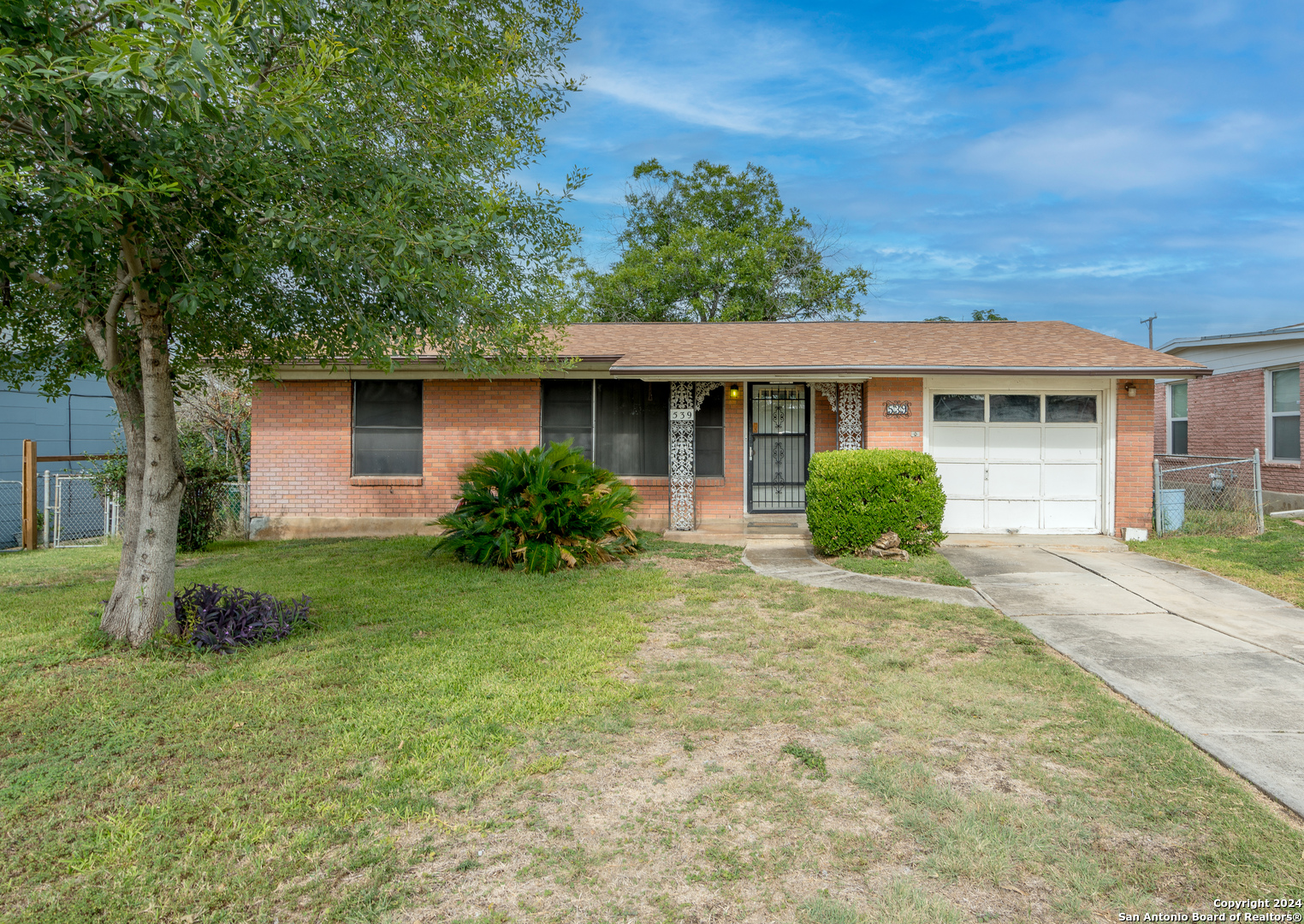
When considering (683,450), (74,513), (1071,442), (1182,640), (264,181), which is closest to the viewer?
(264,181)

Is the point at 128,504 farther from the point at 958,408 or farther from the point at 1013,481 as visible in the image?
the point at 1013,481

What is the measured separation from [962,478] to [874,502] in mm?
2900

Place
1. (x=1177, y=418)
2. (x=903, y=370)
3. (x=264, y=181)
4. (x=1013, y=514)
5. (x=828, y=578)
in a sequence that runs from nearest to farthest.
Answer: (x=264, y=181)
(x=828, y=578)
(x=903, y=370)
(x=1013, y=514)
(x=1177, y=418)

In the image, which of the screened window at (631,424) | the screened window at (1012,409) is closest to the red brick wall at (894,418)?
the screened window at (1012,409)

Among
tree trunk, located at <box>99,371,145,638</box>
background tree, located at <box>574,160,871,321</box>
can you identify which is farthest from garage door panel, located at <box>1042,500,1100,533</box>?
background tree, located at <box>574,160,871,321</box>

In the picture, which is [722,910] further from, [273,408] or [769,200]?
[769,200]

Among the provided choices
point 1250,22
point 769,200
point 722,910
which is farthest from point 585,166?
point 769,200

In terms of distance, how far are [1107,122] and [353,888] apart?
1688 cm

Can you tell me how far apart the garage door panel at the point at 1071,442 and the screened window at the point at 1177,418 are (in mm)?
7976

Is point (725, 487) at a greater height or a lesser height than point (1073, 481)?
lesser

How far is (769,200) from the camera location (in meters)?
28.2

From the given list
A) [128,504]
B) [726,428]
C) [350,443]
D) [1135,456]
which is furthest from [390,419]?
[1135,456]

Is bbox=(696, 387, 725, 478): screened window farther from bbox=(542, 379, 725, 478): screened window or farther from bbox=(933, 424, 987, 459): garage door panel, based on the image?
bbox=(933, 424, 987, 459): garage door panel

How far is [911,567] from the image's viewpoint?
341 inches
